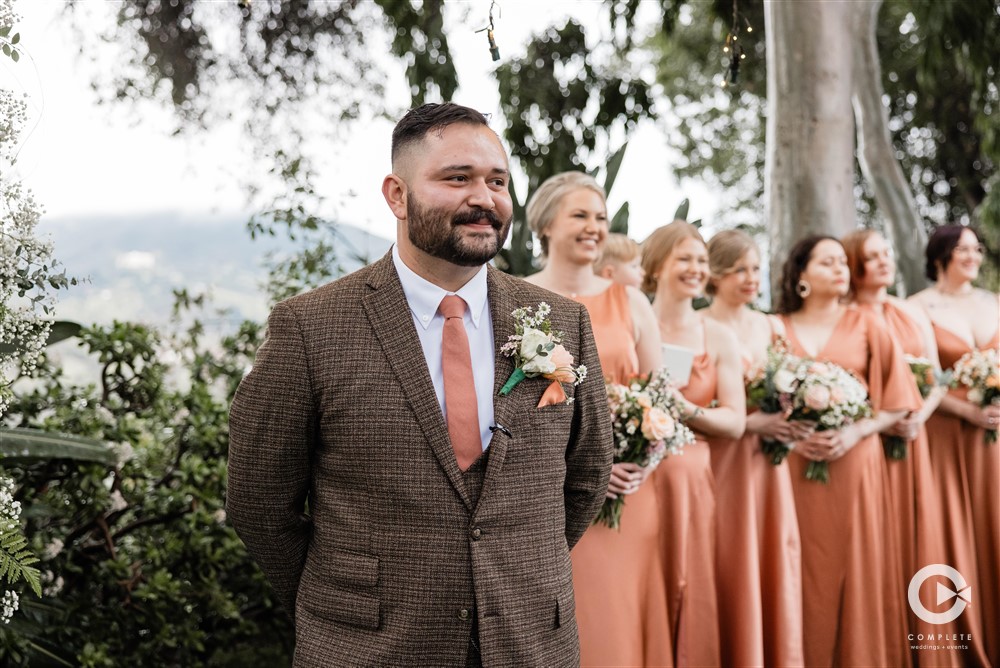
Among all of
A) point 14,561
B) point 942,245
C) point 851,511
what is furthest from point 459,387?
point 942,245

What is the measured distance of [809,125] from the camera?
664 cm

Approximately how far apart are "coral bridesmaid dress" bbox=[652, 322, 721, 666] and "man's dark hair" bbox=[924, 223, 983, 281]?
87.1 inches

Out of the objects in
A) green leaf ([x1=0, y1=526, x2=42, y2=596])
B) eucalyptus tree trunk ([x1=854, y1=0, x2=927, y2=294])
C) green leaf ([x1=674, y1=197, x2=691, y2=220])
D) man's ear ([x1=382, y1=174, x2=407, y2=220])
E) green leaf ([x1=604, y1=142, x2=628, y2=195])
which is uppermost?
eucalyptus tree trunk ([x1=854, y1=0, x2=927, y2=294])

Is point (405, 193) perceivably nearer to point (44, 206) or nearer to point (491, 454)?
point (491, 454)

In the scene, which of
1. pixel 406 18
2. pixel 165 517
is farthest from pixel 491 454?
pixel 406 18

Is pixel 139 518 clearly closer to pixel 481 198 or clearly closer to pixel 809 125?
pixel 481 198

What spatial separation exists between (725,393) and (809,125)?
3.36m

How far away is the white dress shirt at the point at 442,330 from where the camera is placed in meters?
2.33

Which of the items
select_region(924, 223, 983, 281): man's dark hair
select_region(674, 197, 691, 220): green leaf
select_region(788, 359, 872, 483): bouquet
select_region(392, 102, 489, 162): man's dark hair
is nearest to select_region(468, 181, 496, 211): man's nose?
select_region(392, 102, 489, 162): man's dark hair

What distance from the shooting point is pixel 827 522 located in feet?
14.7

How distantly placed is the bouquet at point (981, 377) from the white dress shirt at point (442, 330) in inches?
136

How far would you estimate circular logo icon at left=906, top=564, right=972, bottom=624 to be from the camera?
449 cm

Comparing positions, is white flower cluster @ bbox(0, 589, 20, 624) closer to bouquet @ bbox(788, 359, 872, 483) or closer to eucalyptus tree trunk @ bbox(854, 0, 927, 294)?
bouquet @ bbox(788, 359, 872, 483)

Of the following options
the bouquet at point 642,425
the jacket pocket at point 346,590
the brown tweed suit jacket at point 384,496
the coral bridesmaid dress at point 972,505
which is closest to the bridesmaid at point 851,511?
the coral bridesmaid dress at point 972,505
